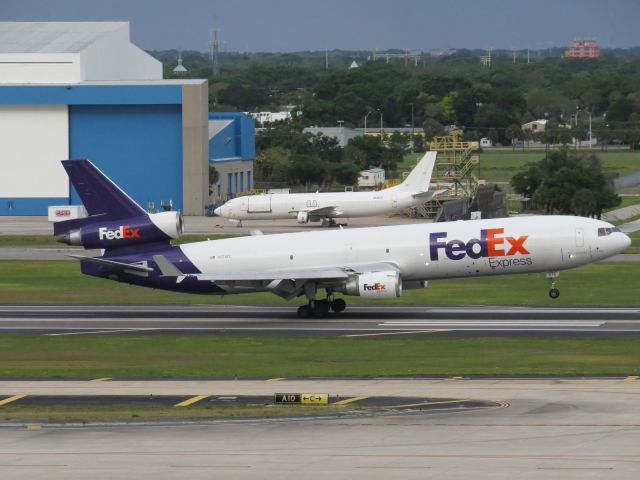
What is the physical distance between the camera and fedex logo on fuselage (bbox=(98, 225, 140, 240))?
184 ft

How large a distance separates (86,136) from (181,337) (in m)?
83.5

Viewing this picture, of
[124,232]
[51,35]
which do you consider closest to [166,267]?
[124,232]

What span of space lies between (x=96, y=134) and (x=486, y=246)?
8280 cm

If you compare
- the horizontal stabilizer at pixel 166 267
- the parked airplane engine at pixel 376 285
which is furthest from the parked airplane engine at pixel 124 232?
the parked airplane engine at pixel 376 285

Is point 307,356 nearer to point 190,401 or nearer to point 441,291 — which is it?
point 190,401

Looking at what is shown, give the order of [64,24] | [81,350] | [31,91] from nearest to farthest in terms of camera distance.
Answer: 1. [81,350]
2. [31,91]
3. [64,24]

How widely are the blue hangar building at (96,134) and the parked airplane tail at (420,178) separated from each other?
23578 mm

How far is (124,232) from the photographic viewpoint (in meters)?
56.3

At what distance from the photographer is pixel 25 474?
27.3 metres

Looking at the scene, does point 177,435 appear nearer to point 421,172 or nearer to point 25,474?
point 25,474

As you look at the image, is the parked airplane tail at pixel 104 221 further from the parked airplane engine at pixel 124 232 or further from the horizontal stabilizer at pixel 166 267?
the horizontal stabilizer at pixel 166 267

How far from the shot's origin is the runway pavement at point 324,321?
51.3 m

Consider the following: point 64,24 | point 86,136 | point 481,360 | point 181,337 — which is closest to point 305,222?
point 86,136

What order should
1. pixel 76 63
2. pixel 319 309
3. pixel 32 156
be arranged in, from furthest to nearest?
pixel 76 63
pixel 32 156
pixel 319 309
